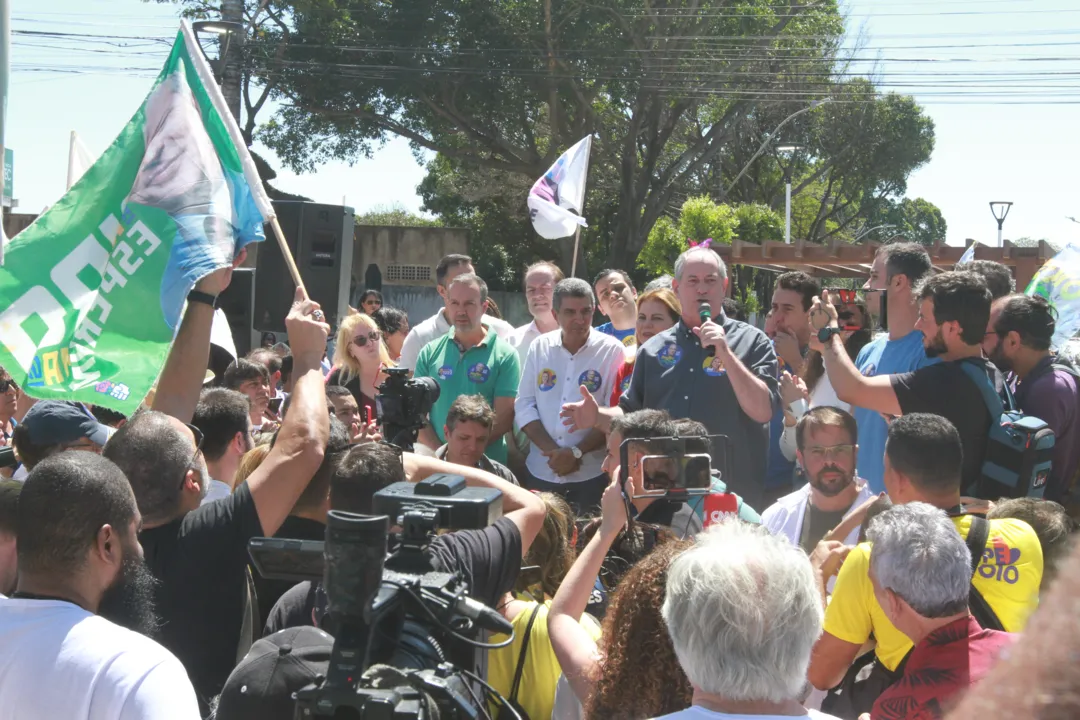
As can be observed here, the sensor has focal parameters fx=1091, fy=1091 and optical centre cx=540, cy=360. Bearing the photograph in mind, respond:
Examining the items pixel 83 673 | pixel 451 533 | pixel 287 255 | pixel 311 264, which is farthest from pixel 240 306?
pixel 83 673

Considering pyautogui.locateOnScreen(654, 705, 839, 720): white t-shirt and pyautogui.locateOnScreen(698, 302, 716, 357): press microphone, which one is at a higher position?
pyautogui.locateOnScreen(698, 302, 716, 357): press microphone

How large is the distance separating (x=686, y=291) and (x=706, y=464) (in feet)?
7.47

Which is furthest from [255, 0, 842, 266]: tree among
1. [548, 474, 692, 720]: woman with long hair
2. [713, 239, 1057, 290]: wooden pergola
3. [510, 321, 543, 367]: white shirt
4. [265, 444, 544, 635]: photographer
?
[548, 474, 692, 720]: woman with long hair

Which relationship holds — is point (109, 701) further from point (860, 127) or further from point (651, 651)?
point (860, 127)

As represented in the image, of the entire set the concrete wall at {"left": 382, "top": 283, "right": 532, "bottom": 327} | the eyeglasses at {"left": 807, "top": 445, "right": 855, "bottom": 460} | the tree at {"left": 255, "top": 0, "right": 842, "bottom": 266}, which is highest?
the tree at {"left": 255, "top": 0, "right": 842, "bottom": 266}

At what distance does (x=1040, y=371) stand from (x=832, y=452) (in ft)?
4.00

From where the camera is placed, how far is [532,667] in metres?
3.23

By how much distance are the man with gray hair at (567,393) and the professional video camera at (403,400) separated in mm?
2501

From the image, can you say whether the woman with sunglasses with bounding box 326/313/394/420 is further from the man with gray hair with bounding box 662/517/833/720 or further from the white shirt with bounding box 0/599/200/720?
the man with gray hair with bounding box 662/517/833/720

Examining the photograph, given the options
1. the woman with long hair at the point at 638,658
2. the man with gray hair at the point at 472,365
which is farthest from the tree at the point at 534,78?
the woman with long hair at the point at 638,658

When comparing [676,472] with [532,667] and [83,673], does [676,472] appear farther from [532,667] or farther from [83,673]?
[83,673]

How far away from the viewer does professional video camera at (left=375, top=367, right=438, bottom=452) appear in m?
3.81

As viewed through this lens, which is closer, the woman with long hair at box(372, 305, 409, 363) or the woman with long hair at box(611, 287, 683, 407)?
the woman with long hair at box(611, 287, 683, 407)

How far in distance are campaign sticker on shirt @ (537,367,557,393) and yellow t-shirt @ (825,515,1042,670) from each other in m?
3.25
